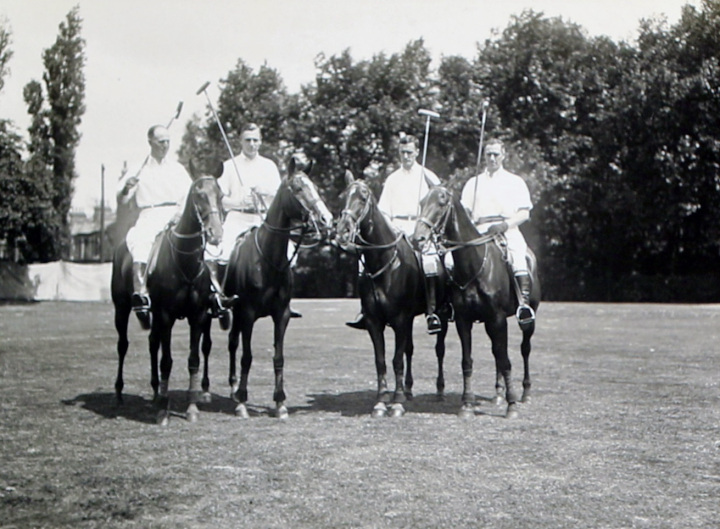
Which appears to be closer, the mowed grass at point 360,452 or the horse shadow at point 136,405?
the mowed grass at point 360,452

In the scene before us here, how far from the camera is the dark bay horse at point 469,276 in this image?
9.95 metres

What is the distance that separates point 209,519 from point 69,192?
4769 centimetres

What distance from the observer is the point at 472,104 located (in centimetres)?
4878

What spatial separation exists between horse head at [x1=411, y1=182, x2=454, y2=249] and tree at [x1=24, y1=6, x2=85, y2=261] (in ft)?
91.0

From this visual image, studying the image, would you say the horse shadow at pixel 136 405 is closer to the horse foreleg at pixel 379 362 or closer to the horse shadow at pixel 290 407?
the horse shadow at pixel 290 407

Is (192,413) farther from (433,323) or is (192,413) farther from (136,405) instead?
(433,323)

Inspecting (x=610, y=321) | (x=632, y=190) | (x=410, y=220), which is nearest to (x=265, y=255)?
(x=410, y=220)

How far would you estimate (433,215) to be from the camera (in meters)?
9.89

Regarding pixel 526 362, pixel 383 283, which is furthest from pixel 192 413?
pixel 526 362

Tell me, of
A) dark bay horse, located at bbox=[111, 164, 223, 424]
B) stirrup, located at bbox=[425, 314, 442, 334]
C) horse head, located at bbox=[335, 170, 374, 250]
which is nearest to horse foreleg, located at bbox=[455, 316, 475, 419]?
stirrup, located at bbox=[425, 314, 442, 334]

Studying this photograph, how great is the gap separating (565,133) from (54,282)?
1113 inches

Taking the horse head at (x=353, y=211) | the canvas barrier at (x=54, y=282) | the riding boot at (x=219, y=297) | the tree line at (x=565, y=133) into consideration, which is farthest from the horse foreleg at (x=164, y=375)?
the canvas barrier at (x=54, y=282)

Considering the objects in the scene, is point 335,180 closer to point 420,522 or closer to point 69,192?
point 69,192

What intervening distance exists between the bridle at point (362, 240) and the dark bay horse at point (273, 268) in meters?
0.27
